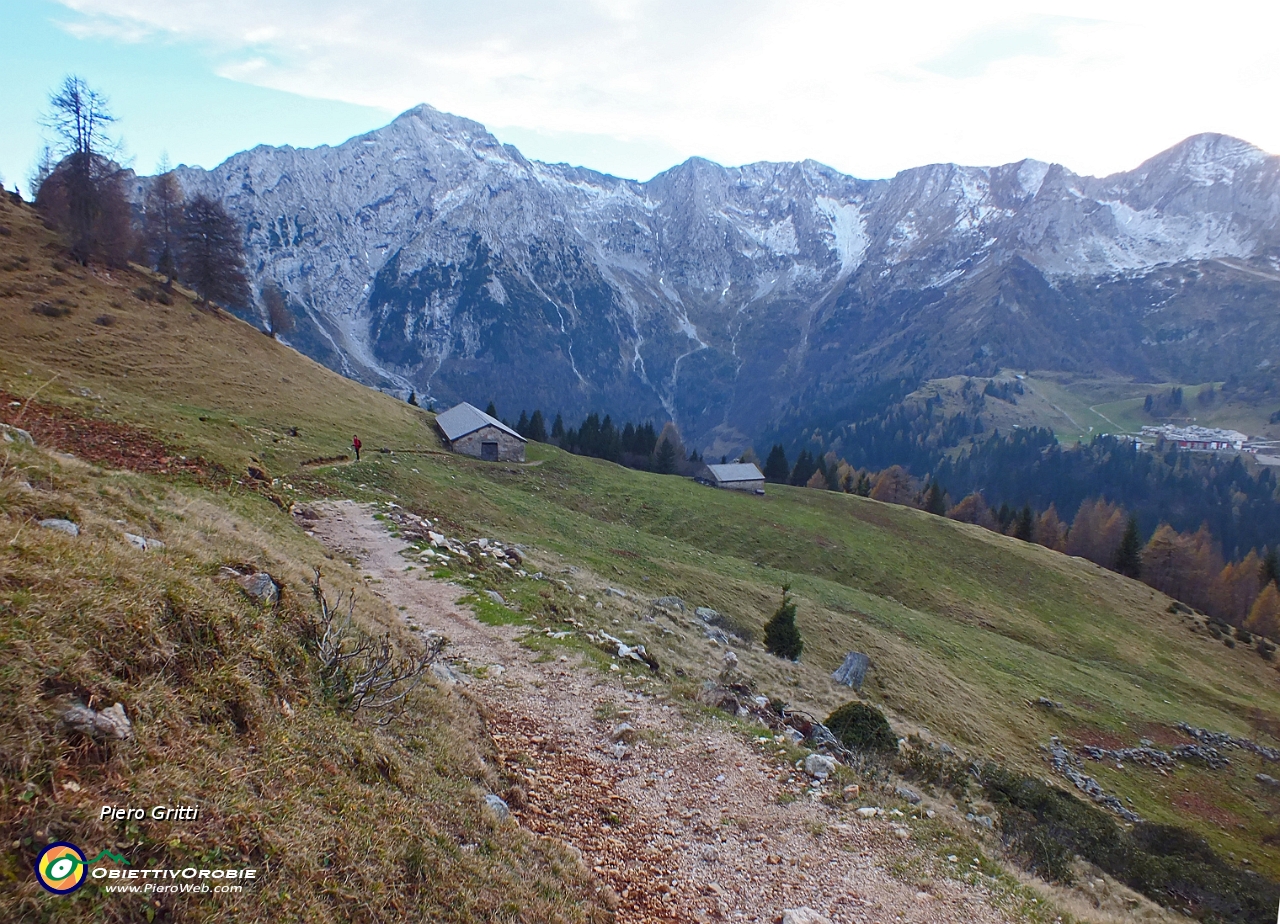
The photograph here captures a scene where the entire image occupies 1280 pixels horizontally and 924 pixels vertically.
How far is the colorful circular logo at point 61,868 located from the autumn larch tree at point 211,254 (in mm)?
66277

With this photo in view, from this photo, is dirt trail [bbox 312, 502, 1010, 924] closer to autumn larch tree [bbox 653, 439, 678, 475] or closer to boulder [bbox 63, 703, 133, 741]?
boulder [bbox 63, 703, 133, 741]

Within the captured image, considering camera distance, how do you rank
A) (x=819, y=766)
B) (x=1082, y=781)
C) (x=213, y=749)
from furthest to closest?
(x=1082, y=781), (x=819, y=766), (x=213, y=749)

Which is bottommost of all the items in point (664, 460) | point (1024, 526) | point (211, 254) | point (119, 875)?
point (1024, 526)

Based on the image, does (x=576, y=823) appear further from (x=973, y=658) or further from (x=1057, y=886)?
(x=973, y=658)

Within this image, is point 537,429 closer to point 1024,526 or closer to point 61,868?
point 1024,526

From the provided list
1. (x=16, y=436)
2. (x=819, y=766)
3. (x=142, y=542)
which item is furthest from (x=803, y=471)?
(x=142, y=542)

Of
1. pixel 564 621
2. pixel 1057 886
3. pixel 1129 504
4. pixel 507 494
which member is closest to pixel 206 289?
pixel 507 494

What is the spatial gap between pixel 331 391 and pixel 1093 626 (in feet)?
259

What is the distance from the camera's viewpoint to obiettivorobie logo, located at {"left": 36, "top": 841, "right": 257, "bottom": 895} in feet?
12.7

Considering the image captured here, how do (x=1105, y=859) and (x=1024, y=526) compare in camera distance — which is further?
(x=1024, y=526)

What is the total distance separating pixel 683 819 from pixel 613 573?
70.3ft

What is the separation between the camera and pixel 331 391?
57.4 metres

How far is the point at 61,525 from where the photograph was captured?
26.0 feet

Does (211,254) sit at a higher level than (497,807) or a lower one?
higher
